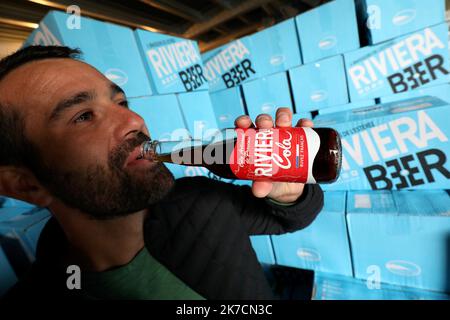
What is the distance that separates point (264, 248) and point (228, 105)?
1512 millimetres

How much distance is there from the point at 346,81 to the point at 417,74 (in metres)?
0.45

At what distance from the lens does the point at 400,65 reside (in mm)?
1692

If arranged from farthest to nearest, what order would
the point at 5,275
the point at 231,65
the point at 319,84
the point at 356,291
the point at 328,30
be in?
1. the point at 231,65
2. the point at 319,84
3. the point at 328,30
4. the point at 356,291
5. the point at 5,275

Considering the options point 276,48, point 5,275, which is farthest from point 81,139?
point 276,48

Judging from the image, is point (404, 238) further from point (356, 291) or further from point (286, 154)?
point (286, 154)

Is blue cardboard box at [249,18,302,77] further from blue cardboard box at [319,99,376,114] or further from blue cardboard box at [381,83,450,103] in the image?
blue cardboard box at [381,83,450,103]

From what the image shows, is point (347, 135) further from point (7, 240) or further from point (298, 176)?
point (7, 240)

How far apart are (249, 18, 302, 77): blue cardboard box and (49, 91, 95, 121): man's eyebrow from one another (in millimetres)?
1825

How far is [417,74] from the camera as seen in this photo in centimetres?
167

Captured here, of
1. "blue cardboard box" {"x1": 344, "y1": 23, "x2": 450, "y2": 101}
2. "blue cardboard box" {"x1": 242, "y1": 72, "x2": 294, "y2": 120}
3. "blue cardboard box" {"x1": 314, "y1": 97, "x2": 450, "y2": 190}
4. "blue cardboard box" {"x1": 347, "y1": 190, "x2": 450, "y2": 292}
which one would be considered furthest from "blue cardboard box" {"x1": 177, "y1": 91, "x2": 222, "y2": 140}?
"blue cardboard box" {"x1": 344, "y1": 23, "x2": 450, "y2": 101}

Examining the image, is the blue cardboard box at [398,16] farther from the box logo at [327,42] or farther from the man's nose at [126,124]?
the man's nose at [126,124]

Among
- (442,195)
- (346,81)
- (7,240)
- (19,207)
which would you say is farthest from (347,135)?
(19,207)
